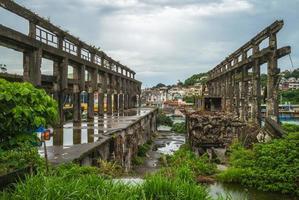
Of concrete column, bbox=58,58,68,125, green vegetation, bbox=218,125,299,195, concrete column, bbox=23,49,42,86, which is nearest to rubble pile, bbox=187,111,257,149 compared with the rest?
concrete column, bbox=58,58,68,125

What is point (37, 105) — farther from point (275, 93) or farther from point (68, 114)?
point (68, 114)

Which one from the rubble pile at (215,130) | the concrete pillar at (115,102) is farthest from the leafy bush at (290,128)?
the concrete pillar at (115,102)

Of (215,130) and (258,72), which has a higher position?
(258,72)

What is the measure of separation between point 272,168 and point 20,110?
8.67 metres

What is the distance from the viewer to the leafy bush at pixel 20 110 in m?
7.33

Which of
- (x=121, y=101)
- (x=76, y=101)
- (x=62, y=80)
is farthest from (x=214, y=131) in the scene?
(x=121, y=101)

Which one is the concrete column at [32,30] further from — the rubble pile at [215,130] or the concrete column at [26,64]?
the rubble pile at [215,130]

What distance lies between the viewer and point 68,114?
3694cm

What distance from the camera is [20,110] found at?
7.25 metres

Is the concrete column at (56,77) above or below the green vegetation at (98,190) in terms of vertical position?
above

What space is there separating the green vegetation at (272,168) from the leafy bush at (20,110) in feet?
24.9

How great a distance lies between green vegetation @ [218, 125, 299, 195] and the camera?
12.1 metres

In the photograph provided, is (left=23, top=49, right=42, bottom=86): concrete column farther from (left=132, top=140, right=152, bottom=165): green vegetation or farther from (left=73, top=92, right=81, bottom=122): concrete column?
(left=73, top=92, right=81, bottom=122): concrete column

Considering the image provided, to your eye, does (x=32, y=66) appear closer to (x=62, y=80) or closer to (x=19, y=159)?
(x=62, y=80)
